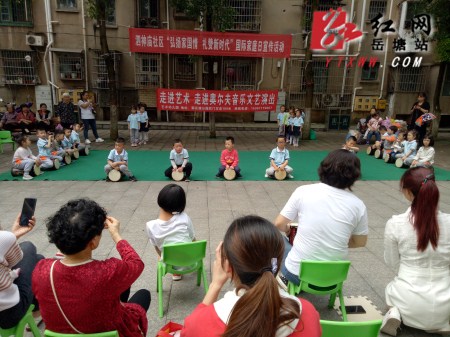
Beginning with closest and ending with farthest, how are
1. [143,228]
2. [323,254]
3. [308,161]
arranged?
[323,254]
[143,228]
[308,161]

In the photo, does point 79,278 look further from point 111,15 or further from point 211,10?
point 111,15

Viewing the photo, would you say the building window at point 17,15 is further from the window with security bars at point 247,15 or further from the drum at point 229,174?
the drum at point 229,174

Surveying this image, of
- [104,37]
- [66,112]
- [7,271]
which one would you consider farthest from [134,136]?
[7,271]

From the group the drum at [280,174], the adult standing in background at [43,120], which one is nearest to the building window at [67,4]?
the adult standing in background at [43,120]

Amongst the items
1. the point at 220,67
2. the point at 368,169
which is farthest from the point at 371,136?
the point at 220,67

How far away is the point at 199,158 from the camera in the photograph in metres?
9.01

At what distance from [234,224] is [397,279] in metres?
1.85

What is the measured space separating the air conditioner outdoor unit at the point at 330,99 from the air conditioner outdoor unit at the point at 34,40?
504 inches

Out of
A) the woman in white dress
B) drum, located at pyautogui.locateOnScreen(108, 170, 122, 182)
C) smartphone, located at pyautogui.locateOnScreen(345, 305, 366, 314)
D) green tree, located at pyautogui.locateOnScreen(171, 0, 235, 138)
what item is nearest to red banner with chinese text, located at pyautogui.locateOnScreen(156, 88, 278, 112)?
green tree, located at pyautogui.locateOnScreen(171, 0, 235, 138)

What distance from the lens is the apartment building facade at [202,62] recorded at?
13836mm

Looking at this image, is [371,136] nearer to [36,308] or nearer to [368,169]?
[368,169]

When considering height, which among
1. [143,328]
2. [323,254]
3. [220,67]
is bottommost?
[143,328]

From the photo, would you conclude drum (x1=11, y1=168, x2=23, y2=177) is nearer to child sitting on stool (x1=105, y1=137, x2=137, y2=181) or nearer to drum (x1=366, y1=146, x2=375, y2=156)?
child sitting on stool (x1=105, y1=137, x2=137, y2=181)

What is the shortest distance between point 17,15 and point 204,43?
9.18 metres
